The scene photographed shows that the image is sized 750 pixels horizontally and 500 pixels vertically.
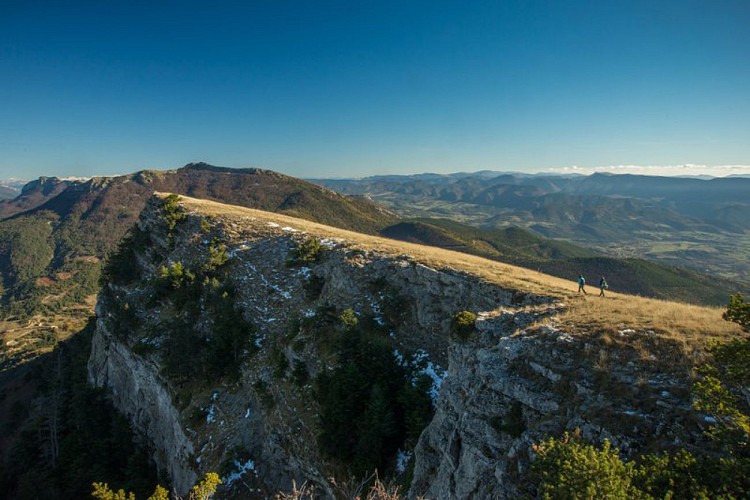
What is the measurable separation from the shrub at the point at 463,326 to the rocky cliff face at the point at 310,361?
496mm

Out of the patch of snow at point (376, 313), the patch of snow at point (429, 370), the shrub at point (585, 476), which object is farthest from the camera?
the patch of snow at point (376, 313)

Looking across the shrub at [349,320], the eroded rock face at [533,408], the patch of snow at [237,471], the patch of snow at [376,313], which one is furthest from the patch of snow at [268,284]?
the eroded rock face at [533,408]

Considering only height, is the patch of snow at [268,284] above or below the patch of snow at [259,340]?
above

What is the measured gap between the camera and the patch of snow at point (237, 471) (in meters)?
28.5

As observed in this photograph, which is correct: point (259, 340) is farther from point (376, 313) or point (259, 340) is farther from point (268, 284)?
point (376, 313)

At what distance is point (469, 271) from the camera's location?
3444 centimetres

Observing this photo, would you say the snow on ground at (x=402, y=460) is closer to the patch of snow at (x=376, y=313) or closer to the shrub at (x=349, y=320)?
the shrub at (x=349, y=320)

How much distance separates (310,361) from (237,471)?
10.6 metres

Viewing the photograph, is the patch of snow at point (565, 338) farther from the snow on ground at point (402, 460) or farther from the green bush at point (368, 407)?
the snow on ground at point (402, 460)

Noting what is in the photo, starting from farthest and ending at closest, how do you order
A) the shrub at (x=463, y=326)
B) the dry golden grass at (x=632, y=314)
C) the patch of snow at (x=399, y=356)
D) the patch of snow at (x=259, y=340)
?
the patch of snow at (x=259, y=340) → the patch of snow at (x=399, y=356) → the shrub at (x=463, y=326) → the dry golden grass at (x=632, y=314)

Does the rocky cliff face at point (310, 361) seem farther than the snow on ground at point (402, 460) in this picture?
No

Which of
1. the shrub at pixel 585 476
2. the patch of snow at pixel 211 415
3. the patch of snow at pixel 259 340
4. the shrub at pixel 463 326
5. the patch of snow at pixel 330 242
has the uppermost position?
the patch of snow at pixel 330 242

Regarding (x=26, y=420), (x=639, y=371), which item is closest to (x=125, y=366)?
(x=26, y=420)

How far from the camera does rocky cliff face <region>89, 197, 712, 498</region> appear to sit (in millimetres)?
15250
